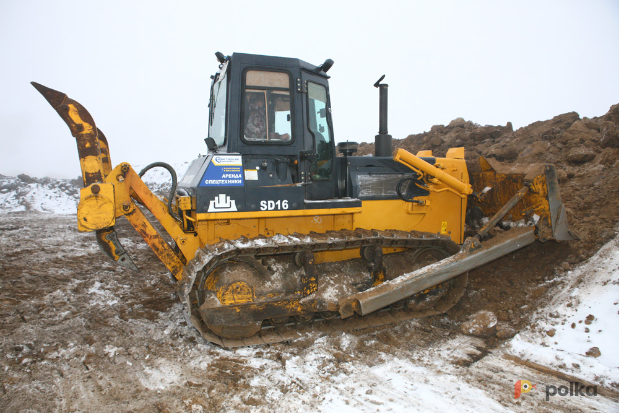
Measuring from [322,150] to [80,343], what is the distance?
Result: 3331mm

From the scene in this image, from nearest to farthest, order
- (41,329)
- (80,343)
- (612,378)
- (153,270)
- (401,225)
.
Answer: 1. (612,378)
2. (80,343)
3. (41,329)
4. (401,225)
5. (153,270)

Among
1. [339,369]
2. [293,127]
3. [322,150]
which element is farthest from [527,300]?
[293,127]

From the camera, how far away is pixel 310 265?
396 centimetres

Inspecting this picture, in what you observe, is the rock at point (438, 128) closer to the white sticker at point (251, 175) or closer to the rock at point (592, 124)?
the rock at point (592, 124)

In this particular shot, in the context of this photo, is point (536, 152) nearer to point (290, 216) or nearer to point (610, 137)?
point (610, 137)

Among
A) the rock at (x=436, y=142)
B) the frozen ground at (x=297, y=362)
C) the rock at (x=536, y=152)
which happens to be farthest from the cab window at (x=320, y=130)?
the rock at (x=436, y=142)

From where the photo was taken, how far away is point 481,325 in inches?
159

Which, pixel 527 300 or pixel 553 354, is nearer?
pixel 553 354

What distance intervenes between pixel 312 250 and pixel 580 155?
545cm

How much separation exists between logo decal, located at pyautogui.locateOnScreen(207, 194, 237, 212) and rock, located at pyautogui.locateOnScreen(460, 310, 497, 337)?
114 inches

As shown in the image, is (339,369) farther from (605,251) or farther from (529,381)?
(605,251)

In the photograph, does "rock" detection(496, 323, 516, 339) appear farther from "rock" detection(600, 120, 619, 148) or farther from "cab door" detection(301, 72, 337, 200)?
"rock" detection(600, 120, 619, 148)

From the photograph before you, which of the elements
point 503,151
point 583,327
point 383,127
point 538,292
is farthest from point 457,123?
point 583,327

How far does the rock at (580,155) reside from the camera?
6.30 metres
